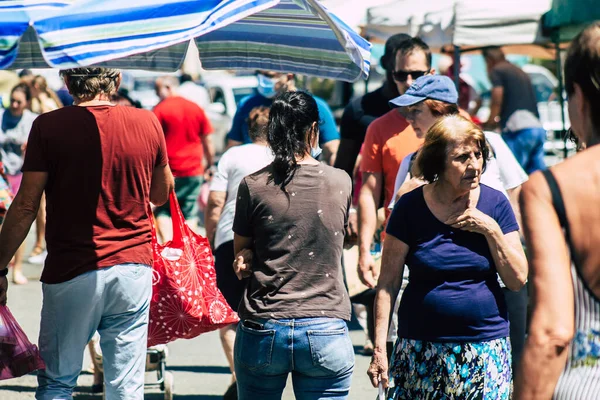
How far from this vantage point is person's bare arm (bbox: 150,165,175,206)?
4496 millimetres

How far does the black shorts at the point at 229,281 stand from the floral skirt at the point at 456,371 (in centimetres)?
177

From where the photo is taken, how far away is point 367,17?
10617 millimetres

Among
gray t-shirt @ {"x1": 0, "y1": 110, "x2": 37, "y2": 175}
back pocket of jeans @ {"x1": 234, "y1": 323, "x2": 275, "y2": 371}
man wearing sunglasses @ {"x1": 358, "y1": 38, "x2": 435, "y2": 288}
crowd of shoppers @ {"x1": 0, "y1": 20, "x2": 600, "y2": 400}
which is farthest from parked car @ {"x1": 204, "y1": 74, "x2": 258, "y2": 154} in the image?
back pocket of jeans @ {"x1": 234, "y1": 323, "x2": 275, "y2": 371}

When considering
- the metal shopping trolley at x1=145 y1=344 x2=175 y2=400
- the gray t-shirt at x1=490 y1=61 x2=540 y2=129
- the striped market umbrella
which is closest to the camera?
the striped market umbrella

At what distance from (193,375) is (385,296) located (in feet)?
10.6

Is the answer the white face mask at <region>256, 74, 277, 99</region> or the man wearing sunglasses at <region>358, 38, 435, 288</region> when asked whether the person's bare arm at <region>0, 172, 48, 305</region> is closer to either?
the man wearing sunglasses at <region>358, 38, 435, 288</region>

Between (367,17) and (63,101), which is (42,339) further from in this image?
(63,101)

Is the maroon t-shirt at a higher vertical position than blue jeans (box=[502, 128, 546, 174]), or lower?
higher

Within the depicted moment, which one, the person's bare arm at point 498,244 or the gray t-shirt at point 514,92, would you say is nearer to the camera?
the person's bare arm at point 498,244

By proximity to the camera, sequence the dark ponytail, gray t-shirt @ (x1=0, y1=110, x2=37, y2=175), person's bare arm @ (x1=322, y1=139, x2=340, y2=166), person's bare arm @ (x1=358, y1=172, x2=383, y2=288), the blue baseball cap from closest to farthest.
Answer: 1. the dark ponytail
2. the blue baseball cap
3. person's bare arm @ (x1=358, y1=172, x2=383, y2=288)
4. person's bare arm @ (x1=322, y1=139, x2=340, y2=166)
5. gray t-shirt @ (x1=0, y1=110, x2=37, y2=175)

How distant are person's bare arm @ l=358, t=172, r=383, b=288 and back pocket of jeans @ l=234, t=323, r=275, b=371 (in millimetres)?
1501

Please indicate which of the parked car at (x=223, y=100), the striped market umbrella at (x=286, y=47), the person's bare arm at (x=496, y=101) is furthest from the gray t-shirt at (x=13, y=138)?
the parked car at (x=223, y=100)

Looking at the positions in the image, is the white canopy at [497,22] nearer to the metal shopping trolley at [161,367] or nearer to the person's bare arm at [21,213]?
the metal shopping trolley at [161,367]

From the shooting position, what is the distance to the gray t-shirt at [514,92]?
10.4 m
